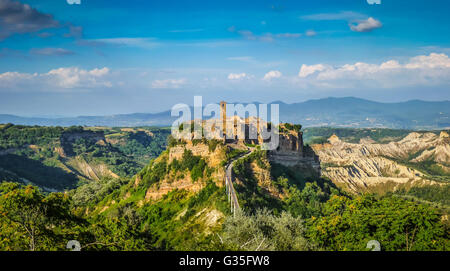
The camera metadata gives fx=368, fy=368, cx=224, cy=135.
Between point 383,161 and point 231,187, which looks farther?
point 383,161

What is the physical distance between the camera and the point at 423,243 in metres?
19.9

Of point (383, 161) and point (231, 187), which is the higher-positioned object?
point (231, 187)

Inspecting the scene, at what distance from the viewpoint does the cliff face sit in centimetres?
10712

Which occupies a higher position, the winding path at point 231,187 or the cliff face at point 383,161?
the winding path at point 231,187

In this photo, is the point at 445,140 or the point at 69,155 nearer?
the point at 69,155

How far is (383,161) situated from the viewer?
427 feet

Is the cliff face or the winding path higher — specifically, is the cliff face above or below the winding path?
below

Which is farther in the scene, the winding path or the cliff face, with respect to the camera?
the cliff face

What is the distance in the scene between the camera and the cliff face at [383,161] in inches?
4218

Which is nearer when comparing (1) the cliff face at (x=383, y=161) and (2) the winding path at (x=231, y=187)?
(2) the winding path at (x=231, y=187)

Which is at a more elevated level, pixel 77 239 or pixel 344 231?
pixel 77 239
